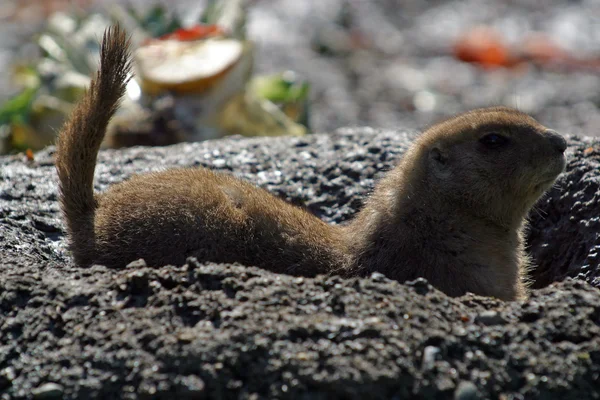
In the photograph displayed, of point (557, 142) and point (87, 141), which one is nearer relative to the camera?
point (87, 141)

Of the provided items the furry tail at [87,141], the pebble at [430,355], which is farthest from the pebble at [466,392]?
the furry tail at [87,141]

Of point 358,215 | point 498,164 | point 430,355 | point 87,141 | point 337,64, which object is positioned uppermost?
point 337,64

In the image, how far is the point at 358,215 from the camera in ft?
18.2

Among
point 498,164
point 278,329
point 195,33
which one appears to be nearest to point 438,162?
point 498,164

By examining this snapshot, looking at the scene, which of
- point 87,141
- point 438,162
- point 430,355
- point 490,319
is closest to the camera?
point 430,355

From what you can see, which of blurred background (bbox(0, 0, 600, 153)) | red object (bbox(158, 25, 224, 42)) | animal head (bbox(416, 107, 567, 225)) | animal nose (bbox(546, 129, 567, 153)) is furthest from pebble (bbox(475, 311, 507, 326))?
red object (bbox(158, 25, 224, 42))

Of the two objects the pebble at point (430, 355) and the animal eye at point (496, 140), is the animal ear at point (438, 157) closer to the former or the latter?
the animal eye at point (496, 140)

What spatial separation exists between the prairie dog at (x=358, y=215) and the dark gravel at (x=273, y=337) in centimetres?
31

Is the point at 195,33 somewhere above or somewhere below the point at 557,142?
above

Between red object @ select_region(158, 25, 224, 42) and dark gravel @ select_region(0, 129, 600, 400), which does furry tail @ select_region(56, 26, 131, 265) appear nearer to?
dark gravel @ select_region(0, 129, 600, 400)

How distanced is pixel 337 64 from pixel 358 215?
9562 mm

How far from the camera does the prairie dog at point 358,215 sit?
483 cm

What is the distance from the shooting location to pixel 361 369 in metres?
3.55

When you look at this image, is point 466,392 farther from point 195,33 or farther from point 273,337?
point 195,33
